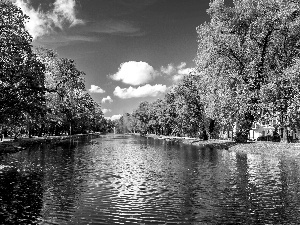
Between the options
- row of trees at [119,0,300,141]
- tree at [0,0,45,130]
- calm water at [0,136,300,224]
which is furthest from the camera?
row of trees at [119,0,300,141]

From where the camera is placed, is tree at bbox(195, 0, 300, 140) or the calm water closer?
the calm water

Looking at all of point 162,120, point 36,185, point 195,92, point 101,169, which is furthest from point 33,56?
point 162,120

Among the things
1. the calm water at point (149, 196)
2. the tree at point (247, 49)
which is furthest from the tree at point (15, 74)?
the tree at point (247, 49)

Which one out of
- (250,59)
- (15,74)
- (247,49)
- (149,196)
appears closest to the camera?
(149,196)

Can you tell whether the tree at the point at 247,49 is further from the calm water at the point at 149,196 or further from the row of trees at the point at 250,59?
the calm water at the point at 149,196

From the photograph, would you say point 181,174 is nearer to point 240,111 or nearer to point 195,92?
point 240,111

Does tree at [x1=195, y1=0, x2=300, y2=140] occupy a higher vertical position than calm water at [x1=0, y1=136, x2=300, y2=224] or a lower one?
higher

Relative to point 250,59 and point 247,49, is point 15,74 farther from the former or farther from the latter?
point 250,59

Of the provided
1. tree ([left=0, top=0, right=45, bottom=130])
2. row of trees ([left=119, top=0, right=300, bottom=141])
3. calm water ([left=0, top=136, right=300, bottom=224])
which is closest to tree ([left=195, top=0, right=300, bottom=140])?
row of trees ([left=119, top=0, right=300, bottom=141])

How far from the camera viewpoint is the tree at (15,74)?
3691 centimetres

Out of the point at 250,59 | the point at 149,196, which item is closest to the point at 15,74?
the point at 149,196

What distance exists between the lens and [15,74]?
1474 inches

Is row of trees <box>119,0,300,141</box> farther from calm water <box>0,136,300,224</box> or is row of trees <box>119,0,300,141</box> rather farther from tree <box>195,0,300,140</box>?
calm water <box>0,136,300,224</box>

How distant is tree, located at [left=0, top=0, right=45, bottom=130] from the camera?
36.9 metres
